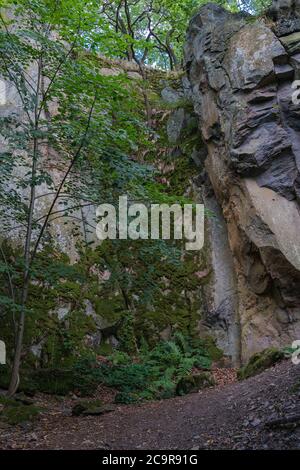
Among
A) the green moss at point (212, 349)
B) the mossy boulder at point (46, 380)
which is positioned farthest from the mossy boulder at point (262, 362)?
the mossy boulder at point (46, 380)

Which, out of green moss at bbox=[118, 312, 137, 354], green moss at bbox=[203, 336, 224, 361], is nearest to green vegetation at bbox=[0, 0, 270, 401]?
green moss at bbox=[118, 312, 137, 354]

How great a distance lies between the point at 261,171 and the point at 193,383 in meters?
4.99

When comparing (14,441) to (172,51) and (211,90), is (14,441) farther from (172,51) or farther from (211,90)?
(172,51)

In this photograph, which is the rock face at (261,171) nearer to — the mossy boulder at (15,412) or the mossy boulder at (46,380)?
the mossy boulder at (46,380)

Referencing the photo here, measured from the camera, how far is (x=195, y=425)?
496cm

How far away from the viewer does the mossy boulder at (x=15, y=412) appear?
571 centimetres

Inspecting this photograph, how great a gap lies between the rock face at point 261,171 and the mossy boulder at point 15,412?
17.3ft

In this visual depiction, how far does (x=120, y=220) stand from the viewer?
6.62m

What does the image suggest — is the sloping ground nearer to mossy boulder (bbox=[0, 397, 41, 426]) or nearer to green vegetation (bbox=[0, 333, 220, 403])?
mossy boulder (bbox=[0, 397, 41, 426])

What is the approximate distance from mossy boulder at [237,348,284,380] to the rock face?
166 centimetres

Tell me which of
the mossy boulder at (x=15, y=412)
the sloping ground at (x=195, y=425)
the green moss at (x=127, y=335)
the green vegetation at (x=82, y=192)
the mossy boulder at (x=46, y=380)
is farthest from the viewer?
the green moss at (x=127, y=335)

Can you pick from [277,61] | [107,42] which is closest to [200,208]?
[107,42]

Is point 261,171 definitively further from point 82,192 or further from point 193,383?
point 193,383

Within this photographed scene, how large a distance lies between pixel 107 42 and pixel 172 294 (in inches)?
257
